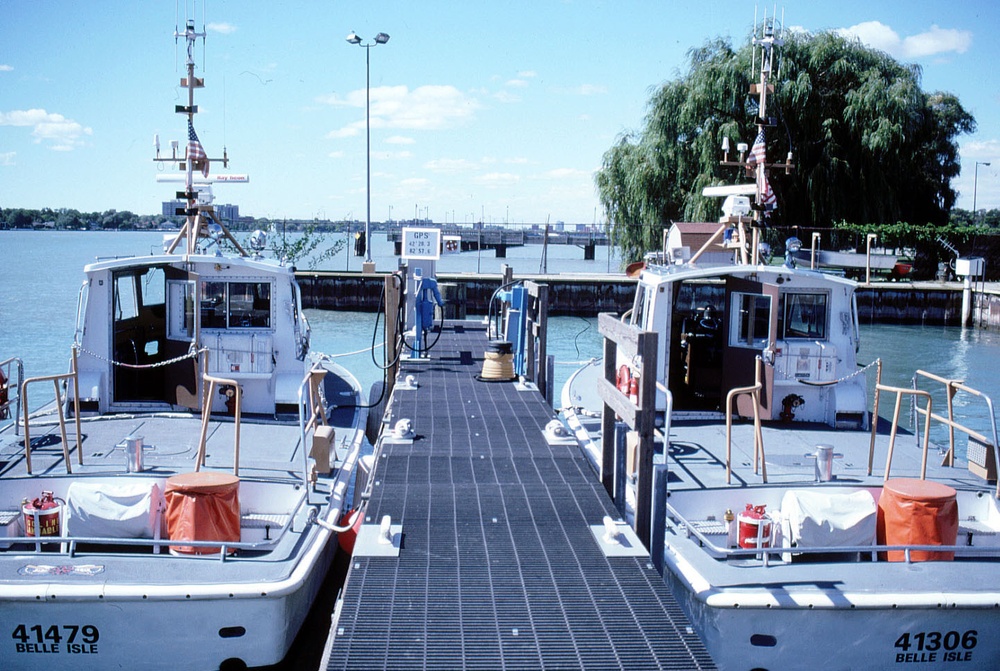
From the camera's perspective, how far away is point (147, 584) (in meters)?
6.39

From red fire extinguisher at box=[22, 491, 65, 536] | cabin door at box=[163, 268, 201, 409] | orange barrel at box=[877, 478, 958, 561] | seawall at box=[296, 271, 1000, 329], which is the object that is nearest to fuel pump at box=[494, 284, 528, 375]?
cabin door at box=[163, 268, 201, 409]

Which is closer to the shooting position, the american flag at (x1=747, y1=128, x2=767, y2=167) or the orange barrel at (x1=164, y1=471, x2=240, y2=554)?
the orange barrel at (x1=164, y1=471, x2=240, y2=554)

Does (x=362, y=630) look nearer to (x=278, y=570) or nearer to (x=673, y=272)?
(x=278, y=570)

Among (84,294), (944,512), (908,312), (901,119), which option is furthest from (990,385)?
(84,294)

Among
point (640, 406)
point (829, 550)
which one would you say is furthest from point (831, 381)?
Answer: point (640, 406)

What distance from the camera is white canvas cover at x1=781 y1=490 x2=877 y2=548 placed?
7.46 metres

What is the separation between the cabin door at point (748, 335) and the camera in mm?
11469

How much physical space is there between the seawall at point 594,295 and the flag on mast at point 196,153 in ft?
65.9

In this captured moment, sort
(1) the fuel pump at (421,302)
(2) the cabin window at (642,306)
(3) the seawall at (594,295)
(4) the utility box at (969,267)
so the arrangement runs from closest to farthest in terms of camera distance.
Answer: (2) the cabin window at (642,306), (1) the fuel pump at (421,302), (4) the utility box at (969,267), (3) the seawall at (594,295)

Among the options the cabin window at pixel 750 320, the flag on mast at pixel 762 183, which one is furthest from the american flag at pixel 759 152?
the cabin window at pixel 750 320

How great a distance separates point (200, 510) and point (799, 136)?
113 feet

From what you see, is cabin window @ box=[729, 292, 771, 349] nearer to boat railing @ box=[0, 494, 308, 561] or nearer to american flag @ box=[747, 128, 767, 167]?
american flag @ box=[747, 128, 767, 167]

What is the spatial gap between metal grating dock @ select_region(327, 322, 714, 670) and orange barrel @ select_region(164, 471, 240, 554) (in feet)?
3.96

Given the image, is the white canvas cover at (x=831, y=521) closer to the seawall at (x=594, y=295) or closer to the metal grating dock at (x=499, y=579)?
the metal grating dock at (x=499, y=579)
